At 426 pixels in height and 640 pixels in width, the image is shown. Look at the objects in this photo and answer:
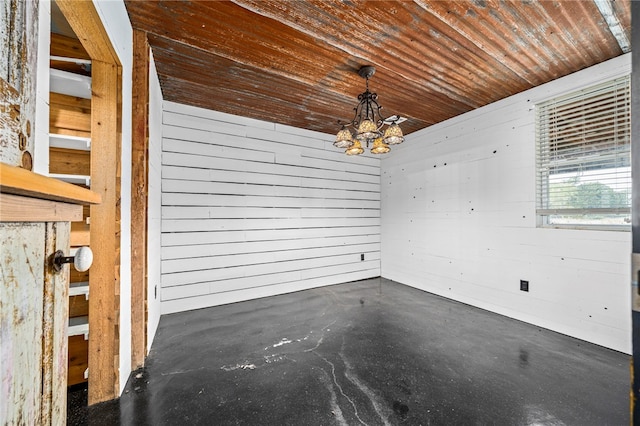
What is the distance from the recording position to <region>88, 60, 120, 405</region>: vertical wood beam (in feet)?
5.44

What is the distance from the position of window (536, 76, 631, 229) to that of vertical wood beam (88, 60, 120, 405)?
3.98m

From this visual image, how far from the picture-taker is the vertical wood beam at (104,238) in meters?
1.66

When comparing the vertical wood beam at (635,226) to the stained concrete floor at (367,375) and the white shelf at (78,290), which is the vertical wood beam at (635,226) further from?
the white shelf at (78,290)

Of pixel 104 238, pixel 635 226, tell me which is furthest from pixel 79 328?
pixel 635 226

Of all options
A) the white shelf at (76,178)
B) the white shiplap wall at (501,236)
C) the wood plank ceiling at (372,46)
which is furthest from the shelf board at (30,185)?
the white shiplap wall at (501,236)

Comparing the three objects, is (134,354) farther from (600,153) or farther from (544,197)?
(600,153)

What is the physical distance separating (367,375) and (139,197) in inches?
87.8

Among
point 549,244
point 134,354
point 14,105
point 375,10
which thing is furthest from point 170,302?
point 549,244

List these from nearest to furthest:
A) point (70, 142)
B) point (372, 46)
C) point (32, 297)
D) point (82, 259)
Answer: point (32, 297)
point (82, 259)
point (70, 142)
point (372, 46)

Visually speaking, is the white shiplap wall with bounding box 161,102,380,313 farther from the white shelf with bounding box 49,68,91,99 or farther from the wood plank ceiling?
the white shelf with bounding box 49,68,91,99

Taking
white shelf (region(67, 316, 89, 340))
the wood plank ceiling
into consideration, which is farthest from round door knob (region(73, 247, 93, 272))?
the wood plank ceiling

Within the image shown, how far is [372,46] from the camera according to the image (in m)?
2.28

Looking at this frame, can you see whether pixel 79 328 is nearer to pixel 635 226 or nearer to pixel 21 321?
pixel 21 321

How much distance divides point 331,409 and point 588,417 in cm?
158
